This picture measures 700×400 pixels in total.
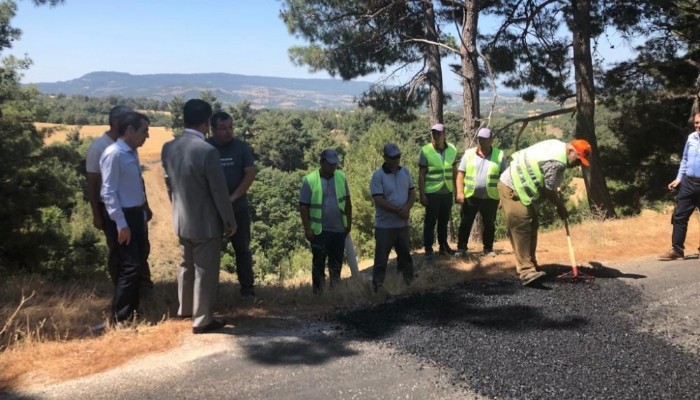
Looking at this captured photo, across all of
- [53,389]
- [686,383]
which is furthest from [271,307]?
[686,383]

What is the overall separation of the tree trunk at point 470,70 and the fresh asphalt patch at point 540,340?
5478mm

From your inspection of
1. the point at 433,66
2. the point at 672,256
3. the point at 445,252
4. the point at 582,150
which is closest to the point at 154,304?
the point at 445,252

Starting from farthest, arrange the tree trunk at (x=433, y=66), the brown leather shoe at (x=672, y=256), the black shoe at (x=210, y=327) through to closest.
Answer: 1. the tree trunk at (x=433, y=66)
2. the brown leather shoe at (x=672, y=256)
3. the black shoe at (x=210, y=327)

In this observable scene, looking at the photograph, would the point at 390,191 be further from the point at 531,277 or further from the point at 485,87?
the point at 485,87

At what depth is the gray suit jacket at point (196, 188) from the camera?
410 centimetres

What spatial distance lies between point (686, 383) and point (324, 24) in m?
10.7

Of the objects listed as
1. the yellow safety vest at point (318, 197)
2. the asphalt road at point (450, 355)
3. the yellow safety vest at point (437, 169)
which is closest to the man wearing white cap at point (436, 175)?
the yellow safety vest at point (437, 169)

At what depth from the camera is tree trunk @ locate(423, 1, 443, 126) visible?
11914mm

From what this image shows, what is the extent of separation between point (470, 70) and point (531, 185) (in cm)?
567

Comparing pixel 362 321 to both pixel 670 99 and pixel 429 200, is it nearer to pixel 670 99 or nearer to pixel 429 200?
pixel 429 200

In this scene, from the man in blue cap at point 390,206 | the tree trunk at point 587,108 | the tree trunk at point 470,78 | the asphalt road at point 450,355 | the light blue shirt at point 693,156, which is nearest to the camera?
the asphalt road at point 450,355

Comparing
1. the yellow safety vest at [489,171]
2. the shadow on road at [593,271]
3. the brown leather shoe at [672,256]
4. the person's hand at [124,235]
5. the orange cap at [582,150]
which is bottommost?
the shadow on road at [593,271]

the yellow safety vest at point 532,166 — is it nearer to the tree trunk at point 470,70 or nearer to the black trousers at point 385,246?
the black trousers at point 385,246

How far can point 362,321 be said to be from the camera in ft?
15.3
